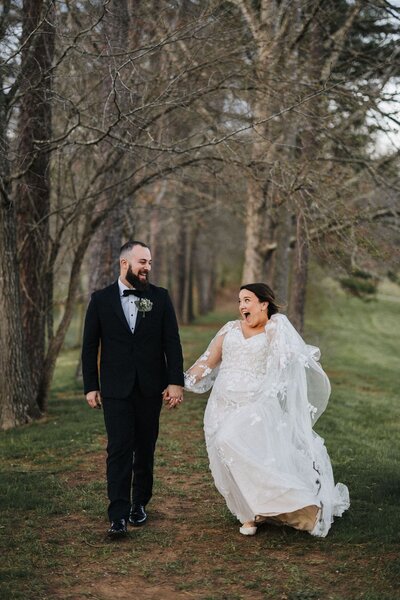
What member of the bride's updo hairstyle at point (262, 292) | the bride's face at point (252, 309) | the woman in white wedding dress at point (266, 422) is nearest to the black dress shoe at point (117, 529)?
the woman in white wedding dress at point (266, 422)

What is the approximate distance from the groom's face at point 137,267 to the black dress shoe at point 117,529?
185cm

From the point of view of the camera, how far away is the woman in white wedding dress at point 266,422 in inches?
254

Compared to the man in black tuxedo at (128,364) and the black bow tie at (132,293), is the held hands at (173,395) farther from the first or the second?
the black bow tie at (132,293)

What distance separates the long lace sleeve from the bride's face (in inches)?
8.1

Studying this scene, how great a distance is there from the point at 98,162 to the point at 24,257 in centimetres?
194

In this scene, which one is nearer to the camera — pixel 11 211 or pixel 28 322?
pixel 11 211

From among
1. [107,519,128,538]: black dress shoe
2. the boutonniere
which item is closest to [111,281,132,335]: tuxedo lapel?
the boutonniere

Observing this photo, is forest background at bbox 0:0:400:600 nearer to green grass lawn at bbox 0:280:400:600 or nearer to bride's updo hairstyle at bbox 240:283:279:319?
green grass lawn at bbox 0:280:400:600

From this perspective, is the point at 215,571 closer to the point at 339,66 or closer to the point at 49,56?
the point at 49,56

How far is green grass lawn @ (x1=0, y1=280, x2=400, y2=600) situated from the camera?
5.46 m

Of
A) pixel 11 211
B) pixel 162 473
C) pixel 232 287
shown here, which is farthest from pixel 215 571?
pixel 232 287

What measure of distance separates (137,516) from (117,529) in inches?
19.2

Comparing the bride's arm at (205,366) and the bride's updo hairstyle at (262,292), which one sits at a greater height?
the bride's updo hairstyle at (262,292)

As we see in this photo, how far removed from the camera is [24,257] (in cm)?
1326
